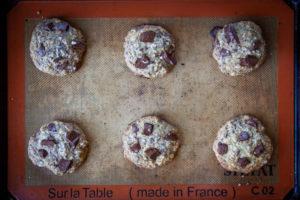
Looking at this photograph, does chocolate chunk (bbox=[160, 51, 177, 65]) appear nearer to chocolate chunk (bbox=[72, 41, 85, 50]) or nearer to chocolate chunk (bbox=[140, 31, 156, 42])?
chocolate chunk (bbox=[140, 31, 156, 42])

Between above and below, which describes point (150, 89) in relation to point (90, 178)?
above

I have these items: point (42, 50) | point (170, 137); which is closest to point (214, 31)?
point (170, 137)

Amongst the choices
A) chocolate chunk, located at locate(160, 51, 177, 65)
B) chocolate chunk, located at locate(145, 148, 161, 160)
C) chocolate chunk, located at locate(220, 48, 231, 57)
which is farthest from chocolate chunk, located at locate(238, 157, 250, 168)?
chocolate chunk, located at locate(160, 51, 177, 65)

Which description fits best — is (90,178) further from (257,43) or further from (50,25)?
(257,43)

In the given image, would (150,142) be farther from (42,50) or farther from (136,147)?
(42,50)

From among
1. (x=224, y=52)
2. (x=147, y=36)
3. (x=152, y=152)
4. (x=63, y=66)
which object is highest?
(x=147, y=36)

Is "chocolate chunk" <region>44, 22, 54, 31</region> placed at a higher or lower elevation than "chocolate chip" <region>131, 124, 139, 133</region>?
higher
